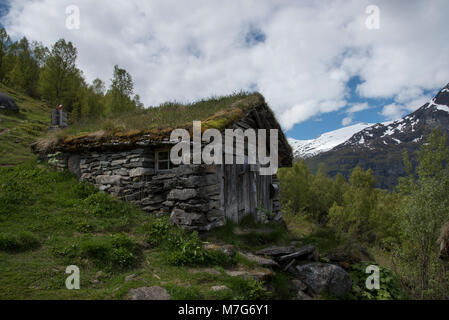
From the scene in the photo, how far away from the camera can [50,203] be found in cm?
653

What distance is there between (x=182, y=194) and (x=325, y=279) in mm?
3641

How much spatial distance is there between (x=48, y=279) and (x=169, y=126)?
4386 millimetres

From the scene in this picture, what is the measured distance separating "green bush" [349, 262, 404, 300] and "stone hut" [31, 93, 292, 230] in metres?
3.22

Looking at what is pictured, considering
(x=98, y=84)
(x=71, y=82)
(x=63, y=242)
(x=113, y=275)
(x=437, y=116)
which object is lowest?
(x=113, y=275)

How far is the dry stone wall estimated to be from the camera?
244 inches

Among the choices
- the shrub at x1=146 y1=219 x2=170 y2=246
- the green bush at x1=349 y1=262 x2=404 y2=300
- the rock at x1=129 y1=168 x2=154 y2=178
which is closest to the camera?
the green bush at x1=349 y1=262 x2=404 y2=300

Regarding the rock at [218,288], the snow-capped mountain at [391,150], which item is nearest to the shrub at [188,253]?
the rock at [218,288]

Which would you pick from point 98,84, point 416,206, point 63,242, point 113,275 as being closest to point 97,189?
point 63,242

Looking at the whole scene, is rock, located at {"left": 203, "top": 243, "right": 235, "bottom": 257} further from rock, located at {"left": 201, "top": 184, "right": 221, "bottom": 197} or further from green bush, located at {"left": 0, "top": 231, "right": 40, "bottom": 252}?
green bush, located at {"left": 0, "top": 231, "right": 40, "bottom": 252}

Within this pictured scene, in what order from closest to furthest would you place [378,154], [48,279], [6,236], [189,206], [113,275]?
1. [48,279]
2. [113,275]
3. [6,236]
4. [189,206]
5. [378,154]

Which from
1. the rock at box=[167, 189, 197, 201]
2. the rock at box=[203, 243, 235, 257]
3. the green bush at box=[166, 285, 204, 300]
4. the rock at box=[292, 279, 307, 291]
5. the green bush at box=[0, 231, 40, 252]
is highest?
the rock at box=[167, 189, 197, 201]

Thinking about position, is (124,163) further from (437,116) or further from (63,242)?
(437,116)

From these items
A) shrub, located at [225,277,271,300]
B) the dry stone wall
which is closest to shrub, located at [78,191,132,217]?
the dry stone wall

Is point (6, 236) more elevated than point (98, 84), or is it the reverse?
point (98, 84)
